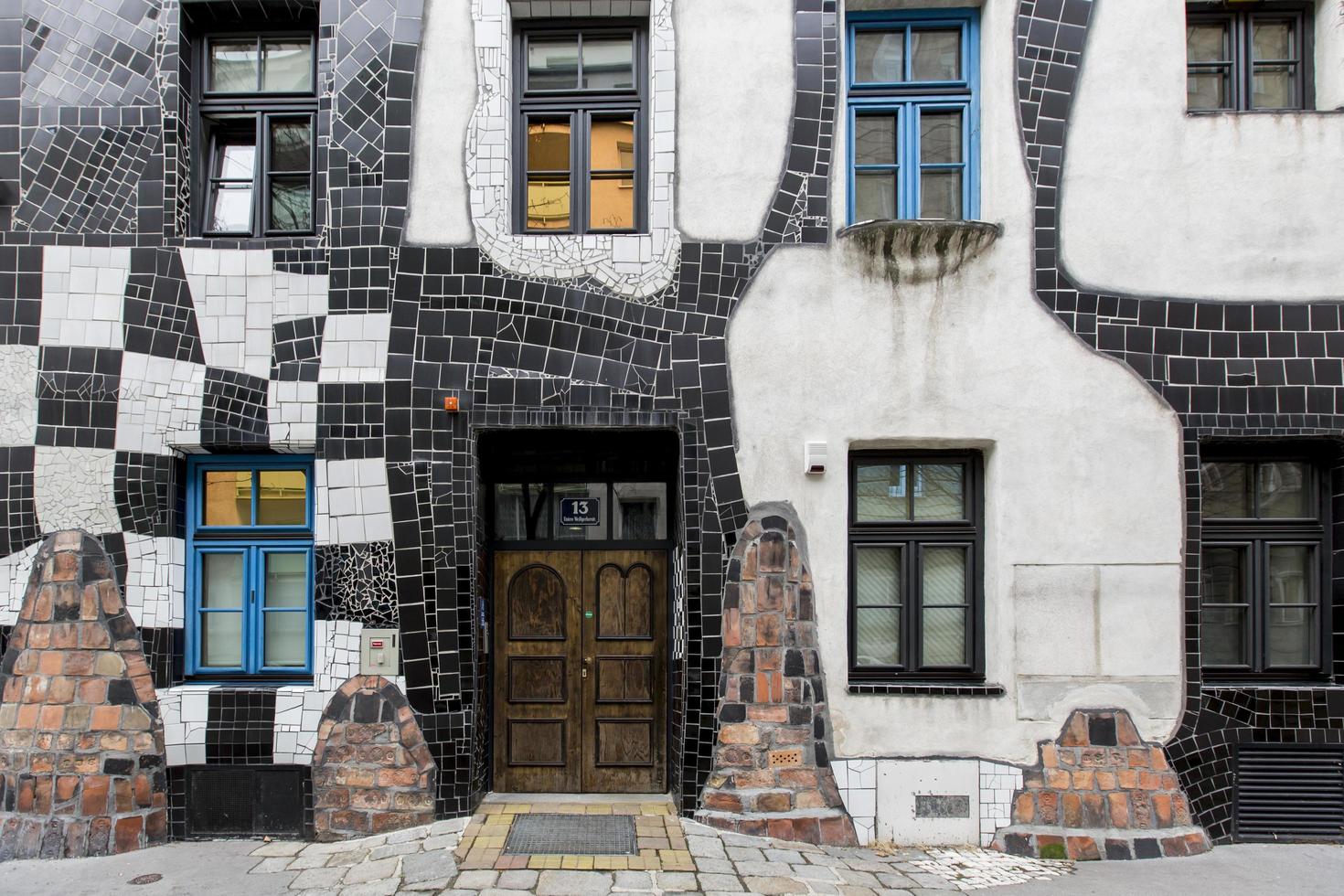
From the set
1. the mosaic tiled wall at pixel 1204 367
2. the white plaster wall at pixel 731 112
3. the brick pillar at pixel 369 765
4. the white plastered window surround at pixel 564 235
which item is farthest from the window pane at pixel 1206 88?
the brick pillar at pixel 369 765

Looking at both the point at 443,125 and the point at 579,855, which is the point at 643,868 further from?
the point at 443,125

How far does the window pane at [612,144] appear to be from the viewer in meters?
6.07

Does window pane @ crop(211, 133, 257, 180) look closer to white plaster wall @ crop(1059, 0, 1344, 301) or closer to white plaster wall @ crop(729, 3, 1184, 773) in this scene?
white plaster wall @ crop(729, 3, 1184, 773)

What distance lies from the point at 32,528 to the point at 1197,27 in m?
8.77

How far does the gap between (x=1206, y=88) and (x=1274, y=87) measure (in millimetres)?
478

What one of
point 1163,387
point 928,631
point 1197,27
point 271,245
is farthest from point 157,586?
point 1197,27

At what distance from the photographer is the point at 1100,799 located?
5.52 meters

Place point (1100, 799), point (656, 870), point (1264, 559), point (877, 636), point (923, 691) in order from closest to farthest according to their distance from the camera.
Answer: point (656, 870) → point (1100, 799) → point (923, 691) → point (1264, 559) → point (877, 636)

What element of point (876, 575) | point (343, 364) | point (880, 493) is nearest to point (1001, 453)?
point (880, 493)

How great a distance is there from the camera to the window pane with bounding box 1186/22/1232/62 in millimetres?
6031

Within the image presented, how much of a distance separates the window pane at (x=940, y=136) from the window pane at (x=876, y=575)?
9.12 feet

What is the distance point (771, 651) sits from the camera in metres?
5.63

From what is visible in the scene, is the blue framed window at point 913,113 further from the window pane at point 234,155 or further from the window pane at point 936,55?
the window pane at point 234,155

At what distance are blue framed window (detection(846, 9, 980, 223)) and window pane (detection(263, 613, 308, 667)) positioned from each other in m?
4.82
